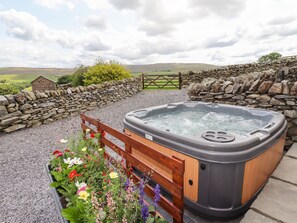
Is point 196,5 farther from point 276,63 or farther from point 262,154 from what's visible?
point 276,63

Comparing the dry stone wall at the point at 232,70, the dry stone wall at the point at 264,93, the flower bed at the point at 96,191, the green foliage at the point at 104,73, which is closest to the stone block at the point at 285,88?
the dry stone wall at the point at 264,93

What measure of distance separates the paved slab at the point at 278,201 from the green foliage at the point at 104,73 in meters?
7.90

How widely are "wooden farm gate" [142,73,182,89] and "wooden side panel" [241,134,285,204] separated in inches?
367

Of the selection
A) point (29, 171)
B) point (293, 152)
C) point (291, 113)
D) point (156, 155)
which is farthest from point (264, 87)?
point (29, 171)

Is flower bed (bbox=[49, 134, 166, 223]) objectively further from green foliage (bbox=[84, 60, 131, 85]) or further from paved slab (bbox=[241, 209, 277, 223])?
green foliage (bbox=[84, 60, 131, 85])

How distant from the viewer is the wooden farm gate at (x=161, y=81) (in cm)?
1144

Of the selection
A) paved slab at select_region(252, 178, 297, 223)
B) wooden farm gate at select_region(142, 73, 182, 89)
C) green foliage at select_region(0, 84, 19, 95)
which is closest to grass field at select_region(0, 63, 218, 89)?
wooden farm gate at select_region(142, 73, 182, 89)

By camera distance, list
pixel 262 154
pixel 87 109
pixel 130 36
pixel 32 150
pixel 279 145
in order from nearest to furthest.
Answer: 1. pixel 262 154
2. pixel 279 145
3. pixel 32 150
4. pixel 87 109
5. pixel 130 36

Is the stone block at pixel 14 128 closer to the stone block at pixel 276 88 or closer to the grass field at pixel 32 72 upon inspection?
the grass field at pixel 32 72

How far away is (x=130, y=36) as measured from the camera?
724 cm

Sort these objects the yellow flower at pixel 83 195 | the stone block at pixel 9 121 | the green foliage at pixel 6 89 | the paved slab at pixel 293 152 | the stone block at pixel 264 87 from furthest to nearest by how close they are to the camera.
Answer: the green foliage at pixel 6 89, the stone block at pixel 9 121, the stone block at pixel 264 87, the paved slab at pixel 293 152, the yellow flower at pixel 83 195

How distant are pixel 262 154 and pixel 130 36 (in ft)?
21.8

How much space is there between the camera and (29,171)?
292cm

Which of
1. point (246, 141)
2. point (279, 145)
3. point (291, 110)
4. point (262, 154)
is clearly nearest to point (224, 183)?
point (246, 141)
